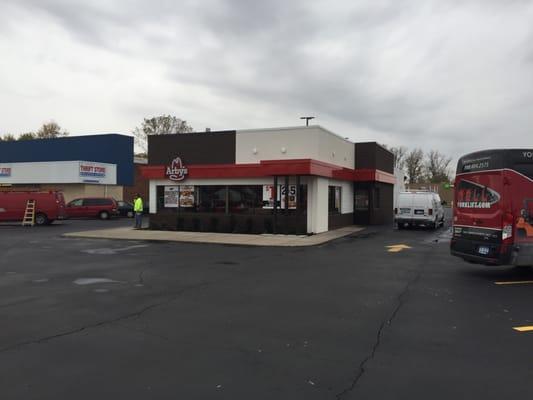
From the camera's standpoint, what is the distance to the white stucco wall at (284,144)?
21.4m

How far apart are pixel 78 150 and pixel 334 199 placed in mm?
26658

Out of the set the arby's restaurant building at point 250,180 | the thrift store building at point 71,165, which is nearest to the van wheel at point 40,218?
the arby's restaurant building at point 250,180

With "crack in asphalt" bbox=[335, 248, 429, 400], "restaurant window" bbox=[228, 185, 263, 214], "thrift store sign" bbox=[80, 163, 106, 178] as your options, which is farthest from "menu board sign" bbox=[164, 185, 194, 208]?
"thrift store sign" bbox=[80, 163, 106, 178]

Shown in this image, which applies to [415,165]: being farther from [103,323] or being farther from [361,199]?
[103,323]

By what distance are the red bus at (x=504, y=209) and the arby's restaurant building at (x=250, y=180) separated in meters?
9.73

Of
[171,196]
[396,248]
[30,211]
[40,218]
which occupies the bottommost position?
[396,248]

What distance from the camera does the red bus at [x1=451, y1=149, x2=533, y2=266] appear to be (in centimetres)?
1003

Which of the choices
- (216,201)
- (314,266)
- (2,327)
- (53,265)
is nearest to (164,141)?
(216,201)

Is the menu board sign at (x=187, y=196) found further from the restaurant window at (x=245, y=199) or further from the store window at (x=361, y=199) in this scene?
the store window at (x=361, y=199)

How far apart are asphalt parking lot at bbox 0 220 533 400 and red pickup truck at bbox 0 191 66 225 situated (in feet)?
58.9

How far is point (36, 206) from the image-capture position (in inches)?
1132

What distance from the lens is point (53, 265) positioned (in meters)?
12.2

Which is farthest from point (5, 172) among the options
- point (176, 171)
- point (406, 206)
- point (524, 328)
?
point (524, 328)

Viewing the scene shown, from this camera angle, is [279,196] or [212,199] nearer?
[279,196]
